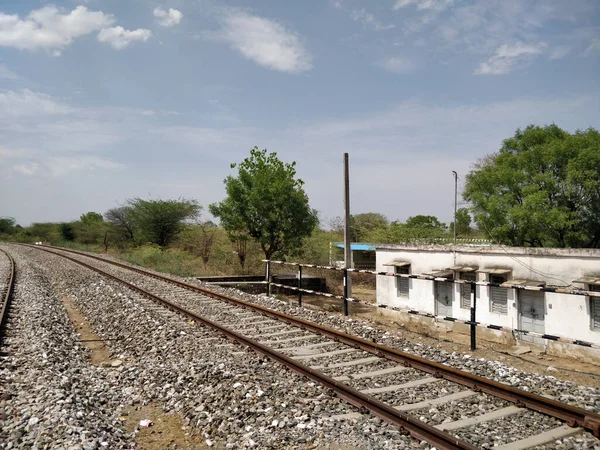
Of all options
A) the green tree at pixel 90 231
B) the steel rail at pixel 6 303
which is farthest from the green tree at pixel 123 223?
the steel rail at pixel 6 303

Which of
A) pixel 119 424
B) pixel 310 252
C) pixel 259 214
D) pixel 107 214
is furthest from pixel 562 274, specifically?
pixel 107 214

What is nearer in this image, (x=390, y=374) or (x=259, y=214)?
(x=390, y=374)

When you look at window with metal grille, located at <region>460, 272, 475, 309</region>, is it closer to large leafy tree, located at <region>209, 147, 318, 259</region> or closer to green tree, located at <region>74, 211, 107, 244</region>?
large leafy tree, located at <region>209, 147, 318, 259</region>

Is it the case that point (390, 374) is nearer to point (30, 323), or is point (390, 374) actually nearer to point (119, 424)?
point (119, 424)

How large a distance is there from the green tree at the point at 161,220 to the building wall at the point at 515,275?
29.8m

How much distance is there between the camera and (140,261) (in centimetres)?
2842

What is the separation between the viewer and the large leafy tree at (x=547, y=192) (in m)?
16.4

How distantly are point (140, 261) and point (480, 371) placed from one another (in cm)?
2567

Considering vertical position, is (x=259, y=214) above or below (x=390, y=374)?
above

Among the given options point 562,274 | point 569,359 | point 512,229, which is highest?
point 512,229

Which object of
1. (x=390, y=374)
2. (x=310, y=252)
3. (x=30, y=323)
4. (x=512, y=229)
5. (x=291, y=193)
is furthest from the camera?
(x=310, y=252)

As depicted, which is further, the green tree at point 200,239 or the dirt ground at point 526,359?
the green tree at point 200,239

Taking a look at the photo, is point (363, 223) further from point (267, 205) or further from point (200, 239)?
point (267, 205)

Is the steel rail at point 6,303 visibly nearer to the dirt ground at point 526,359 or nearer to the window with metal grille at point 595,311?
the dirt ground at point 526,359
